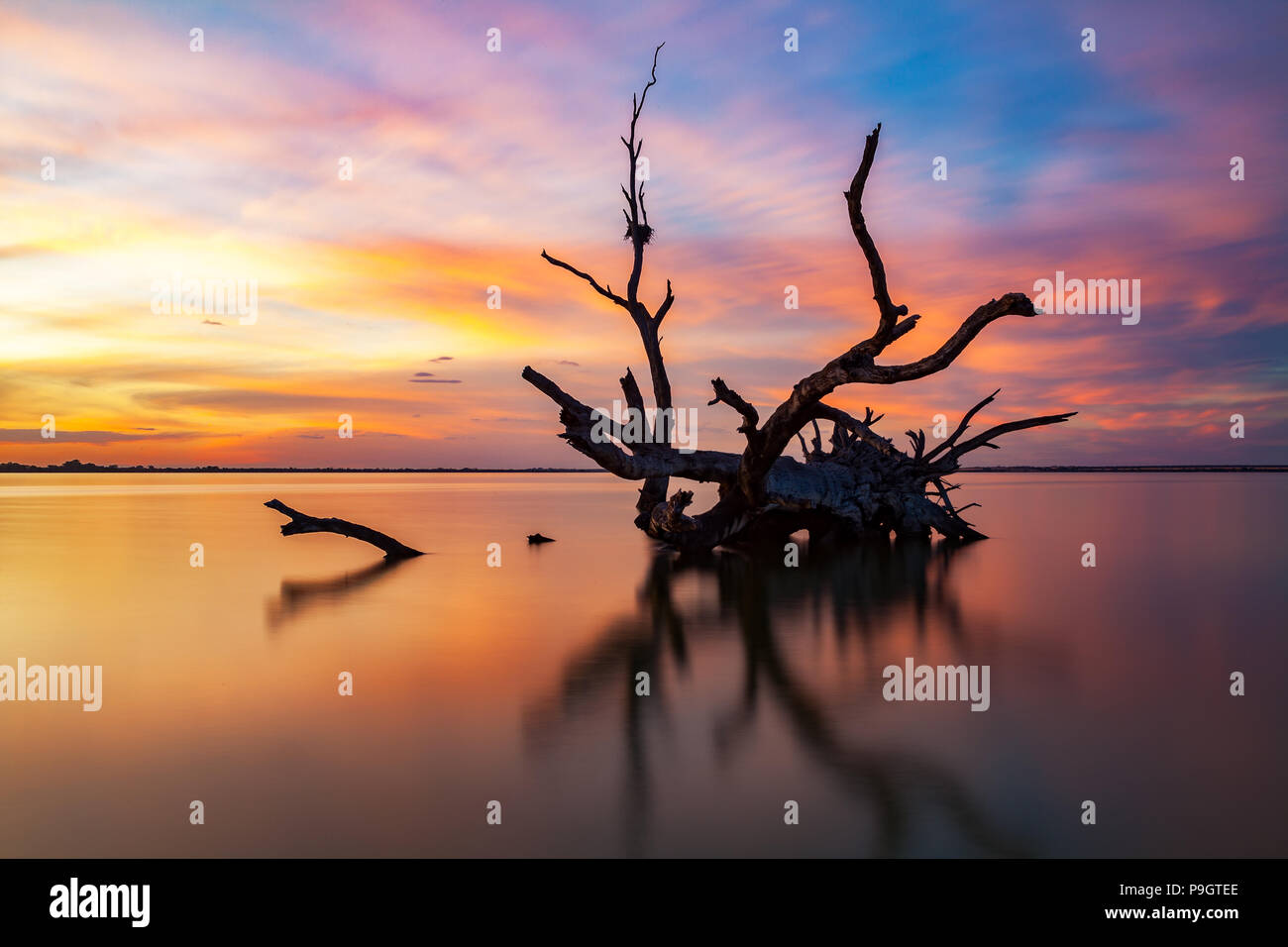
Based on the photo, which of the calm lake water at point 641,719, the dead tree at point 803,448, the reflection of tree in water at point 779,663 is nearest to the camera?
the calm lake water at point 641,719

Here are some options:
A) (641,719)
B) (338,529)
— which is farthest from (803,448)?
(641,719)

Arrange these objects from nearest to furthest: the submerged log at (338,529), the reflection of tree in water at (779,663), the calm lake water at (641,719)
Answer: the calm lake water at (641,719), the reflection of tree in water at (779,663), the submerged log at (338,529)

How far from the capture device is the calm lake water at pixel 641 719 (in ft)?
13.8

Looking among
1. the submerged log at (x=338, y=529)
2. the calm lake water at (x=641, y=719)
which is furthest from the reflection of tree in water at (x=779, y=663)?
the submerged log at (x=338, y=529)

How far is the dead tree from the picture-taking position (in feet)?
32.8

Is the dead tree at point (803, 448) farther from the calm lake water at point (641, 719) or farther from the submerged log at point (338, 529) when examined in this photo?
the submerged log at point (338, 529)

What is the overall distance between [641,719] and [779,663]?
222 cm

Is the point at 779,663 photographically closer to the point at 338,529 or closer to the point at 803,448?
the point at 338,529

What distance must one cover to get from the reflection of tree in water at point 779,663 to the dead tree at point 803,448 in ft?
3.95

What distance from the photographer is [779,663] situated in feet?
25.8

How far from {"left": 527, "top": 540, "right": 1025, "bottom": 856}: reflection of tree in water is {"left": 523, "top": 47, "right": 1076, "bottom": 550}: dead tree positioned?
120 cm
